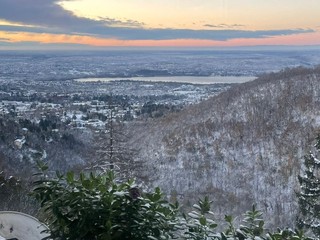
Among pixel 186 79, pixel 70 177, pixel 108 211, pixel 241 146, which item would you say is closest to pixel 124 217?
pixel 108 211

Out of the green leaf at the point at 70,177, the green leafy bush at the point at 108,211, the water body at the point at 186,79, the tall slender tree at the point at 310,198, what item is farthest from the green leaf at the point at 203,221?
the water body at the point at 186,79

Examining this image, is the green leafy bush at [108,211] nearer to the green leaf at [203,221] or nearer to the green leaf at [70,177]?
the green leaf at [70,177]

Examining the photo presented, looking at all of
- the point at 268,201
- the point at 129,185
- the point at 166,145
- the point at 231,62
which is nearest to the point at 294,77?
the point at 166,145

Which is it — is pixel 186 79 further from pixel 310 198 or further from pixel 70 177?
pixel 70 177

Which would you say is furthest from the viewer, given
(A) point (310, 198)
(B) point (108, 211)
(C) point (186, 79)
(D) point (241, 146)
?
(C) point (186, 79)

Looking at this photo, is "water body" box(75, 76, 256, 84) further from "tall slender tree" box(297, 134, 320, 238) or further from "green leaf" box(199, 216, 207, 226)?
"green leaf" box(199, 216, 207, 226)

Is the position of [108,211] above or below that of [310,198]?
above
